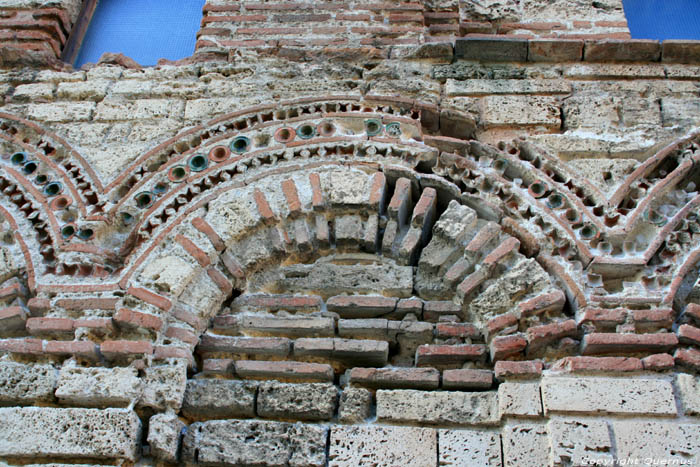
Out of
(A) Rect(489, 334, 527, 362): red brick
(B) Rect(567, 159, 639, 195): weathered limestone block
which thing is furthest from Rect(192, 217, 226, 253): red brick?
(B) Rect(567, 159, 639, 195): weathered limestone block

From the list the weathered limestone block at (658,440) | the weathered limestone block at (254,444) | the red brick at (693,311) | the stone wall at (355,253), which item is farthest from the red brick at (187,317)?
the red brick at (693,311)

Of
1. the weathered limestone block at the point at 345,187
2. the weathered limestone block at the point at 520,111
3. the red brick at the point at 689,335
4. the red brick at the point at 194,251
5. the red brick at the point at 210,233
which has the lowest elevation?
the red brick at the point at 689,335

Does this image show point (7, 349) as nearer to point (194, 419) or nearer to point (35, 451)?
point (35, 451)

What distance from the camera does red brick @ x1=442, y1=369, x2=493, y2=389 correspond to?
10.8ft

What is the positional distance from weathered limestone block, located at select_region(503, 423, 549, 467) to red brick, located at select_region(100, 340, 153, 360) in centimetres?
147

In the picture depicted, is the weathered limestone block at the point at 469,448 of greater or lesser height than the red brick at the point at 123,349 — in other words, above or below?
below

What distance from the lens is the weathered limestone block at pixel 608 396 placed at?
3059mm

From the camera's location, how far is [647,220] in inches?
148

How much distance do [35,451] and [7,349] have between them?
20.7 inches

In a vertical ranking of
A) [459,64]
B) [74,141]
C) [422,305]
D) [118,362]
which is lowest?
[118,362]

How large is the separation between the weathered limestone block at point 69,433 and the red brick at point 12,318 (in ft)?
1.48

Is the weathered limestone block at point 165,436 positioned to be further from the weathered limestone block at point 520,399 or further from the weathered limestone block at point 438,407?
the weathered limestone block at point 520,399

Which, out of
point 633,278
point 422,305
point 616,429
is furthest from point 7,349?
point 633,278

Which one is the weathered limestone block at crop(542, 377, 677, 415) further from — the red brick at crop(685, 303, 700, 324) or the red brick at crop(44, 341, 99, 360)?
the red brick at crop(44, 341, 99, 360)
